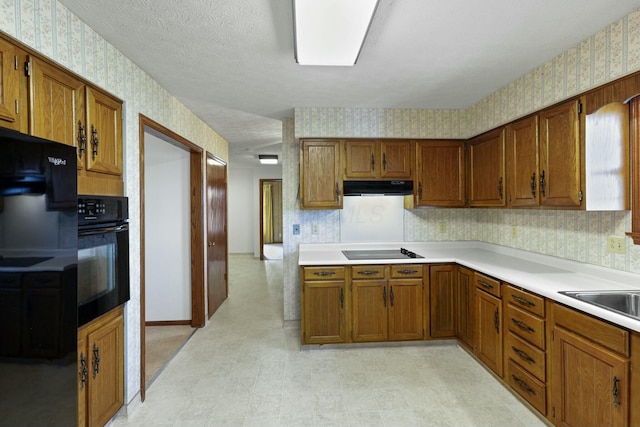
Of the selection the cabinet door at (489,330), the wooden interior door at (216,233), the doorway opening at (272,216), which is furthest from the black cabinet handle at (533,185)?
the doorway opening at (272,216)

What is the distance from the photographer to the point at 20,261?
1053 millimetres

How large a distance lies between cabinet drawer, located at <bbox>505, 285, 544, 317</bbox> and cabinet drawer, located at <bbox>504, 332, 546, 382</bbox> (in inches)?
9.5

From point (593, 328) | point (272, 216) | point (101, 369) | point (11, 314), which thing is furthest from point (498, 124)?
point (272, 216)

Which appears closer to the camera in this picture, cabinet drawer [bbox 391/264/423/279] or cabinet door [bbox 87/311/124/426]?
cabinet door [bbox 87/311/124/426]

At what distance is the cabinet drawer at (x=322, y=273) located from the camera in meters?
3.01

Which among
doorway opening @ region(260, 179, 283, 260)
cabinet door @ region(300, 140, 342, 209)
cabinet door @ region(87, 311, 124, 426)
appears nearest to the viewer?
cabinet door @ region(87, 311, 124, 426)

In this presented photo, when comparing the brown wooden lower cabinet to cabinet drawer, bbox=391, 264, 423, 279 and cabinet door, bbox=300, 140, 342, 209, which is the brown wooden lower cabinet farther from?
cabinet drawer, bbox=391, 264, 423, 279

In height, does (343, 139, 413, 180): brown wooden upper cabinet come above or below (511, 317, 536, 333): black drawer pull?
above

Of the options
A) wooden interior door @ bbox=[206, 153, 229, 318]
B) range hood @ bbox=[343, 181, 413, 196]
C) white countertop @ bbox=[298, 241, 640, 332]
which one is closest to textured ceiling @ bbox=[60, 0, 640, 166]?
range hood @ bbox=[343, 181, 413, 196]

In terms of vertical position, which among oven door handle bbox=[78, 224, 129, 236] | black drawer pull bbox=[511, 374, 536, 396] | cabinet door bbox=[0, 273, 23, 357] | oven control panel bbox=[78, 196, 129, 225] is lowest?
black drawer pull bbox=[511, 374, 536, 396]

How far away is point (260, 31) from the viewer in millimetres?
1860

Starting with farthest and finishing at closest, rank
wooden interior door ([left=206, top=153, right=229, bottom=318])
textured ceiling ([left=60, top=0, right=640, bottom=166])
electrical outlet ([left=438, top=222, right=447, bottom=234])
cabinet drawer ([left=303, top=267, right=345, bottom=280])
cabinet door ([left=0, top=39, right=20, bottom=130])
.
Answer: wooden interior door ([left=206, top=153, right=229, bottom=318]), electrical outlet ([left=438, top=222, right=447, bottom=234]), cabinet drawer ([left=303, top=267, right=345, bottom=280]), textured ceiling ([left=60, top=0, right=640, bottom=166]), cabinet door ([left=0, top=39, right=20, bottom=130])

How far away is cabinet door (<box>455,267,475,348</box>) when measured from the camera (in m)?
2.87

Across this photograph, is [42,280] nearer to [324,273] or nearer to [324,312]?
[324,273]
